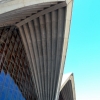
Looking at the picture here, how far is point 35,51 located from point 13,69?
3657 mm

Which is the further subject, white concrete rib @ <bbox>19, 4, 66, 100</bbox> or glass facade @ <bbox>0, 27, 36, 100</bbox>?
white concrete rib @ <bbox>19, 4, 66, 100</bbox>

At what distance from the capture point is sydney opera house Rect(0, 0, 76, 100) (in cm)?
1703

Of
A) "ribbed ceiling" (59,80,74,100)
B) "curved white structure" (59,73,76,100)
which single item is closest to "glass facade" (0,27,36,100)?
"curved white structure" (59,73,76,100)

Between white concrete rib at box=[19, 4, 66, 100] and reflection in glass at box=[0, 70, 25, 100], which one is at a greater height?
white concrete rib at box=[19, 4, 66, 100]

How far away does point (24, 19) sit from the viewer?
18156 millimetres

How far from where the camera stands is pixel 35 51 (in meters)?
21.5

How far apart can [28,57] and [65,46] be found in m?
5.27

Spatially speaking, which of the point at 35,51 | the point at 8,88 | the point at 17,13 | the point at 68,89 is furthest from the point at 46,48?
the point at 68,89

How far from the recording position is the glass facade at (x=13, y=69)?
17.5m

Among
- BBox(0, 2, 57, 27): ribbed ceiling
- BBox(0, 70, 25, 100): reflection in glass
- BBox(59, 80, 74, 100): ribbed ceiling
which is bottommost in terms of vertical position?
BBox(0, 70, 25, 100): reflection in glass

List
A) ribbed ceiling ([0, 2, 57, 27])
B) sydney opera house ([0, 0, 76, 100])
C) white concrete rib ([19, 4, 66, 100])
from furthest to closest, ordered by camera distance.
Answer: white concrete rib ([19, 4, 66, 100]) < sydney opera house ([0, 0, 76, 100]) < ribbed ceiling ([0, 2, 57, 27])

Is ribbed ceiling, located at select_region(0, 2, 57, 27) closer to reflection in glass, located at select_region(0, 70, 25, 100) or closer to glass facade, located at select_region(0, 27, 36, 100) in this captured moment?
glass facade, located at select_region(0, 27, 36, 100)

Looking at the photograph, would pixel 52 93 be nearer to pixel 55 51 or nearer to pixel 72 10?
pixel 55 51

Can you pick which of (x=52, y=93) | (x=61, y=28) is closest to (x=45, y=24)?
(x=61, y=28)
